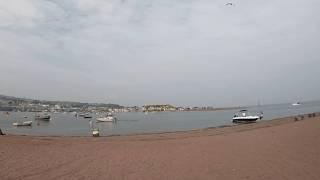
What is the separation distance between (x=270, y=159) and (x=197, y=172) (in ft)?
11.1

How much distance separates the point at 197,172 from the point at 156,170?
1333 millimetres

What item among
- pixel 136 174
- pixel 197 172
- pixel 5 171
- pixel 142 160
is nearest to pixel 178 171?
pixel 197 172

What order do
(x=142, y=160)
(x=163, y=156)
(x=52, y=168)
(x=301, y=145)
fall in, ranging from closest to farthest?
(x=52, y=168) < (x=142, y=160) < (x=163, y=156) < (x=301, y=145)

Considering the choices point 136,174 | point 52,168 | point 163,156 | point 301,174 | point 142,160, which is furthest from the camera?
point 163,156

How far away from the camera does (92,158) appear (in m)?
15.4

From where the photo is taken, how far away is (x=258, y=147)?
1755cm

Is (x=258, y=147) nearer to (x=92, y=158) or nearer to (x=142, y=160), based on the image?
(x=142, y=160)

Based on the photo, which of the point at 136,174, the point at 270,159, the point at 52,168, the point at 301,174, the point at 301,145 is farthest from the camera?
the point at 301,145

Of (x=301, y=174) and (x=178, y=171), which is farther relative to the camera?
(x=178, y=171)

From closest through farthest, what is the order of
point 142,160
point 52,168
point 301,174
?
point 301,174
point 52,168
point 142,160

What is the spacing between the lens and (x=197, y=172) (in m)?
11.6

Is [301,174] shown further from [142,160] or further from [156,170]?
[142,160]

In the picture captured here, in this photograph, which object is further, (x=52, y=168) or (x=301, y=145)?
(x=301, y=145)

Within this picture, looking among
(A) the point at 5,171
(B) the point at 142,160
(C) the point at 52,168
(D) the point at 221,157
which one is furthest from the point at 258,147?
(A) the point at 5,171
